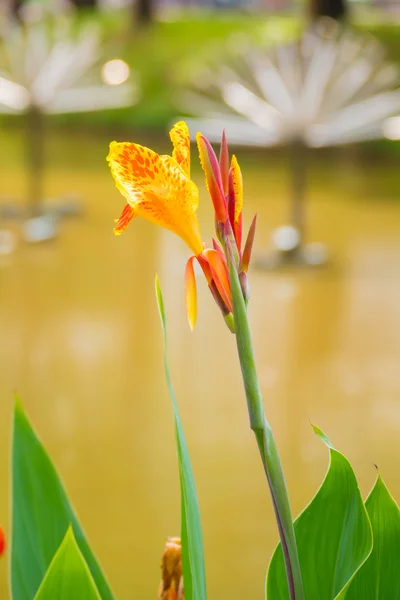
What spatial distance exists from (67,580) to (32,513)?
0.25 m

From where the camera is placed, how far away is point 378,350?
10.7 feet

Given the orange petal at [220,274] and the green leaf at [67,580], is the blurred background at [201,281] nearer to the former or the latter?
the green leaf at [67,580]

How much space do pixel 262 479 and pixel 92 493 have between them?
402mm

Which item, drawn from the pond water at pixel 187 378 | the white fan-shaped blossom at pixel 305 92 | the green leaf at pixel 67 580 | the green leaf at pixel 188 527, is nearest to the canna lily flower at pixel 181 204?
the green leaf at pixel 188 527

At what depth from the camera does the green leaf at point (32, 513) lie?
1.22m

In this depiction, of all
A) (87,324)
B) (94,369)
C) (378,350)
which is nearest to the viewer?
(94,369)

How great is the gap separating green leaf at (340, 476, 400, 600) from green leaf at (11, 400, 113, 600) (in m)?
0.34

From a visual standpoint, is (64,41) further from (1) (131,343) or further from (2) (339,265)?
(1) (131,343)

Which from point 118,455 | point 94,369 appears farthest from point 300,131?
point 118,455

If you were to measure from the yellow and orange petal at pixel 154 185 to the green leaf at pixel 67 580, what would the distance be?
34cm

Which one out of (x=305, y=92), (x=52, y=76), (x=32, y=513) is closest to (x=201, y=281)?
(x=305, y=92)

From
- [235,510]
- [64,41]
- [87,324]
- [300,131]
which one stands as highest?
[64,41]

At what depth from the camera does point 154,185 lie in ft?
3.01

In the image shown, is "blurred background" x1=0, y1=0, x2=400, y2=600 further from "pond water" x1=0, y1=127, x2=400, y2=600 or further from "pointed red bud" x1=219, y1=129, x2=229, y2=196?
"pointed red bud" x1=219, y1=129, x2=229, y2=196
